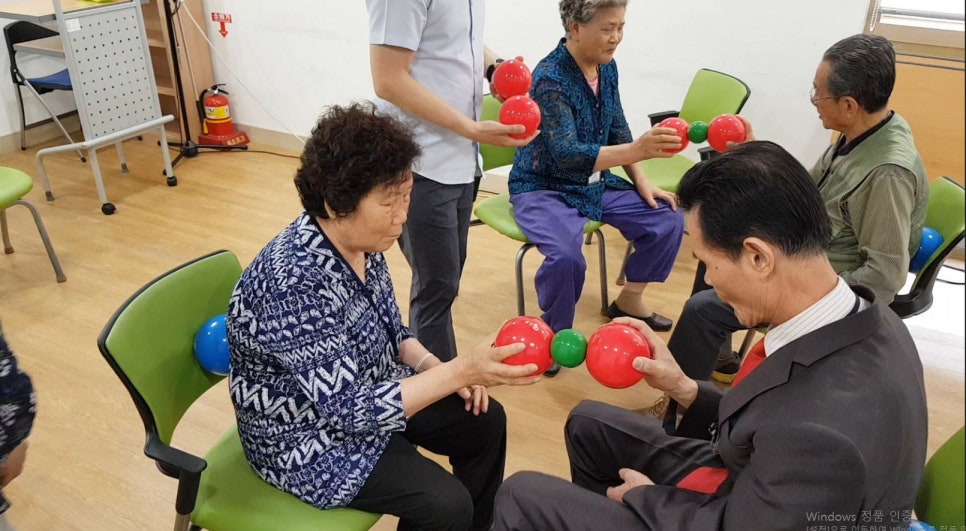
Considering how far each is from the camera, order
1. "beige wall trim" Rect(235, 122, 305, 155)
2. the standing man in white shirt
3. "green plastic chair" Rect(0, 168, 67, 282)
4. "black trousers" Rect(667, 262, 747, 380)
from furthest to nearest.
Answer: "beige wall trim" Rect(235, 122, 305, 155) → "green plastic chair" Rect(0, 168, 67, 282) → "black trousers" Rect(667, 262, 747, 380) → the standing man in white shirt

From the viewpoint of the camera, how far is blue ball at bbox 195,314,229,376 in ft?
5.90

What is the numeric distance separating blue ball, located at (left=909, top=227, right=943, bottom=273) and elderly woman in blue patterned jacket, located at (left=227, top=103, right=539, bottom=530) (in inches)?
62.1

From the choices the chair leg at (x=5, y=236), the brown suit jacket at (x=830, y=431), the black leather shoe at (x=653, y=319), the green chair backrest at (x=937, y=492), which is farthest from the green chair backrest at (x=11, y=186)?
the green chair backrest at (x=937, y=492)

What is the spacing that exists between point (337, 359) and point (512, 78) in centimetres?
142

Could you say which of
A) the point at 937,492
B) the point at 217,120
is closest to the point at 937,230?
the point at 937,492

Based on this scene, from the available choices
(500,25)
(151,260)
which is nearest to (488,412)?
(151,260)

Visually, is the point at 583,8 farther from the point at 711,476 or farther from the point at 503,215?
the point at 711,476

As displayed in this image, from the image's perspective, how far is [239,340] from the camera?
154 centimetres

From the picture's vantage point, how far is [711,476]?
61.3 inches

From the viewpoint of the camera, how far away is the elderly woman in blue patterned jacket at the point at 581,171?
262 centimetres

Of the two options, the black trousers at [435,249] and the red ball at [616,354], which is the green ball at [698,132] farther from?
the red ball at [616,354]

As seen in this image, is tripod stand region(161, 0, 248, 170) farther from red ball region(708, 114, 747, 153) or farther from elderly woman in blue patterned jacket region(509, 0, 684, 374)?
red ball region(708, 114, 747, 153)

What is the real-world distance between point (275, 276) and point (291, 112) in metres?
3.90

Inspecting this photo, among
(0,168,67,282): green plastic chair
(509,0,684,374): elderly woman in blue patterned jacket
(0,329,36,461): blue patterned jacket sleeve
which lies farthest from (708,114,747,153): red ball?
(0,168,67,282): green plastic chair
